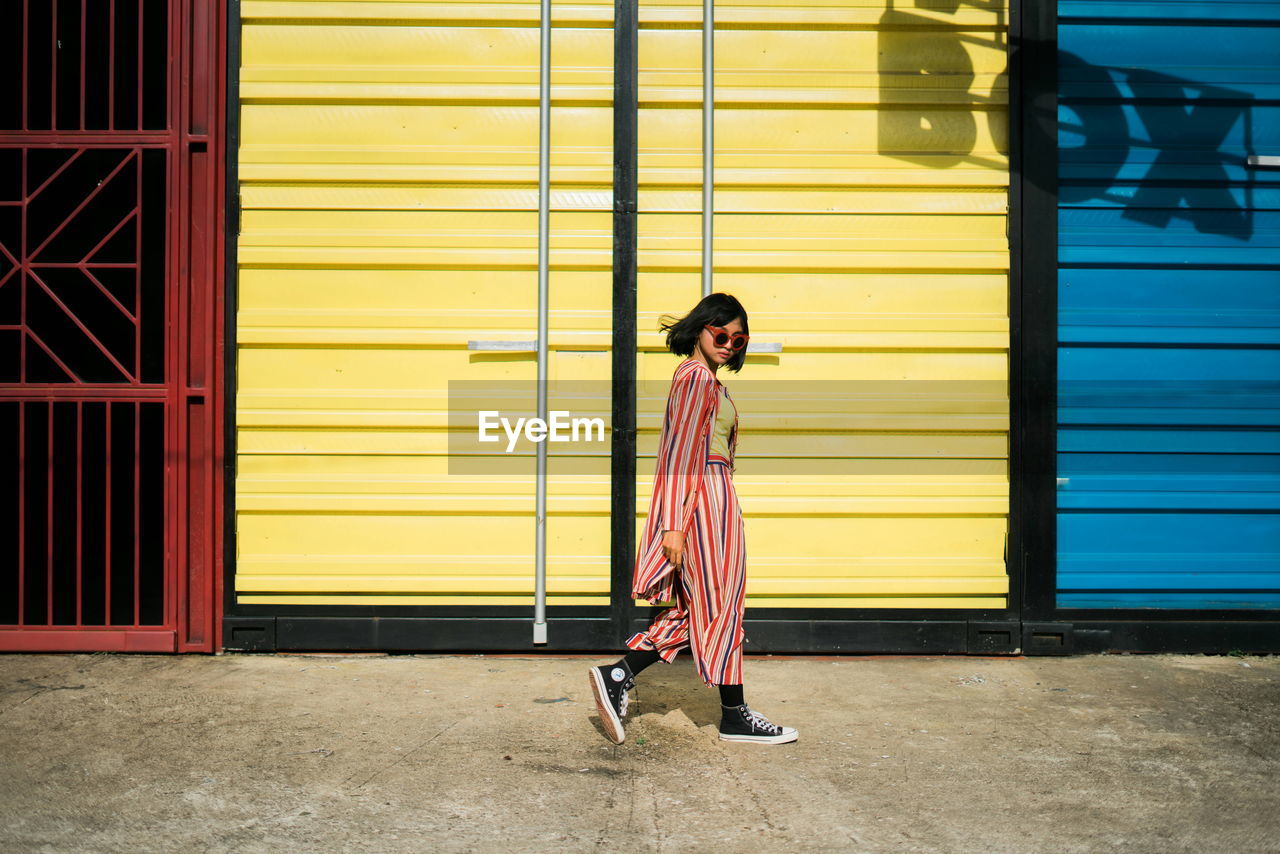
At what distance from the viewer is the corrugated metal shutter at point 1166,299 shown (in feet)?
17.4

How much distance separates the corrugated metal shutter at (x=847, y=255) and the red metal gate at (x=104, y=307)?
2.19m

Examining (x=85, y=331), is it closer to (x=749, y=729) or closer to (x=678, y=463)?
(x=678, y=463)

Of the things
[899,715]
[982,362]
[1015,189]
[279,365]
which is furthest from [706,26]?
[899,715]

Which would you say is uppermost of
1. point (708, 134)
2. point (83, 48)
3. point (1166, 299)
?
point (83, 48)

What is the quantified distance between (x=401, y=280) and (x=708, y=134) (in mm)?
1642

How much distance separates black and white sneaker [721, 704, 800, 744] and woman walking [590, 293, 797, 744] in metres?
0.13

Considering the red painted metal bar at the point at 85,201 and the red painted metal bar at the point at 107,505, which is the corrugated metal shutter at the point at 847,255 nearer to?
the red painted metal bar at the point at 85,201

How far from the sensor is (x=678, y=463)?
385 cm

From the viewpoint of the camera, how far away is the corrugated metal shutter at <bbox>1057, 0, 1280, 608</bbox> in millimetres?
5301

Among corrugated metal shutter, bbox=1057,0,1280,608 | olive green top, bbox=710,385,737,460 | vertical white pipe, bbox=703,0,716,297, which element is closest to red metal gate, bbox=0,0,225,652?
vertical white pipe, bbox=703,0,716,297

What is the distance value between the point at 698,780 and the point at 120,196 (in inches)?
154

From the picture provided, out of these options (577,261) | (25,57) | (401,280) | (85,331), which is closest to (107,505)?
(85,331)

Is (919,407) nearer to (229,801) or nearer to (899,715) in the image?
(899,715)

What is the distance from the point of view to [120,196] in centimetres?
527
